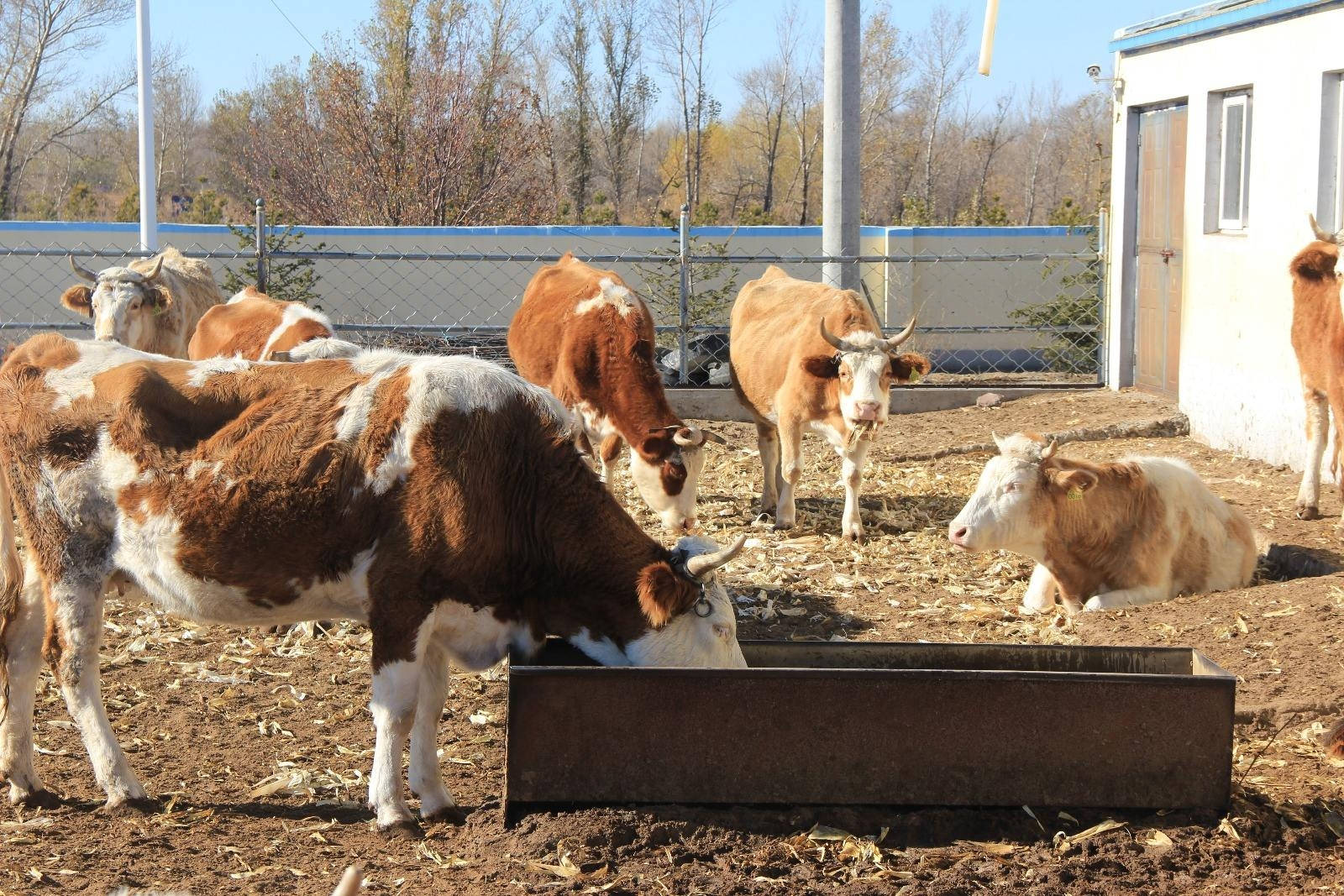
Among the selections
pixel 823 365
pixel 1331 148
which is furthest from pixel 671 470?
pixel 1331 148

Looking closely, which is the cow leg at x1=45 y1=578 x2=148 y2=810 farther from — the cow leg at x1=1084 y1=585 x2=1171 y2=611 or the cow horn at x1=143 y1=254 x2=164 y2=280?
the cow horn at x1=143 y1=254 x2=164 y2=280

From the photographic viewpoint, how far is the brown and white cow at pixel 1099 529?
25.1 feet

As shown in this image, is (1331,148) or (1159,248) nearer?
(1331,148)

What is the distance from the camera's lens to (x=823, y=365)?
980 centimetres

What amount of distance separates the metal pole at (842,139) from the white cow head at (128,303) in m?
6.97

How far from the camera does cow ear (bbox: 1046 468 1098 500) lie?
753cm

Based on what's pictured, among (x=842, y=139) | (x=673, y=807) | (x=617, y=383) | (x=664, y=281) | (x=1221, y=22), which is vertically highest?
(x=1221, y=22)

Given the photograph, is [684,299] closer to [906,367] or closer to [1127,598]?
[906,367]

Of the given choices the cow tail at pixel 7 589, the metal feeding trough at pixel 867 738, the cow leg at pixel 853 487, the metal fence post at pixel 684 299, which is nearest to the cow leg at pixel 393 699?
the metal feeding trough at pixel 867 738

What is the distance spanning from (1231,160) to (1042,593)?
21.7 feet

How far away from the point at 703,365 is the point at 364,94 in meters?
13.6

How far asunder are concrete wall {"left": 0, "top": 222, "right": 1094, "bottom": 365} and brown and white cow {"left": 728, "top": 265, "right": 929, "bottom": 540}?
325 inches

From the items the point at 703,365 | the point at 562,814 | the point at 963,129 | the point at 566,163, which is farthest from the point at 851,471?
the point at 963,129

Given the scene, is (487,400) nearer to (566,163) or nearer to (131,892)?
(131,892)
